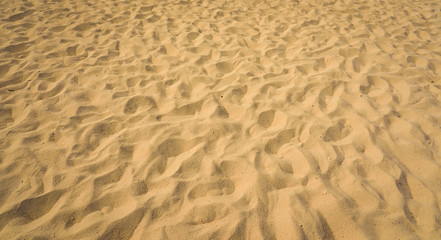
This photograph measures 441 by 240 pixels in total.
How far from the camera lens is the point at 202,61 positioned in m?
3.30

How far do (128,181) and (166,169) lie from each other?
0.30m

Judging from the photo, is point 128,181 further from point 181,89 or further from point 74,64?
point 74,64

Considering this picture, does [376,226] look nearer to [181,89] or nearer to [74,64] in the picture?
[181,89]

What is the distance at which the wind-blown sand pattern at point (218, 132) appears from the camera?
5.50ft

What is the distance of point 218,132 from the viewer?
229cm

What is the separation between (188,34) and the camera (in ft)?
12.9

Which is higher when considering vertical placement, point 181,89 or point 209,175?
point 181,89

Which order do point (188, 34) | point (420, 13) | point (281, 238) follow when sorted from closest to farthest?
point (281, 238)
point (188, 34)
point (420, 13)

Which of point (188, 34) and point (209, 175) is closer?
point (209, 175)

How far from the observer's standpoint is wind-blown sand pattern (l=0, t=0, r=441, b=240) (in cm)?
168

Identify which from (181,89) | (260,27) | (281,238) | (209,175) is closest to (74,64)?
(181,89)

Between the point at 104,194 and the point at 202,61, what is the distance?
211 cm

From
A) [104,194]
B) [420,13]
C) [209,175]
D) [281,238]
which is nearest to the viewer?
[281,238]

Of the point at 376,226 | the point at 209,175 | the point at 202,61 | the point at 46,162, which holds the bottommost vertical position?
the point at 376,226
